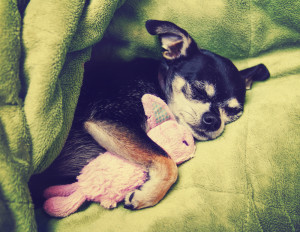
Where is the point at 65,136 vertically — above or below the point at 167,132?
above

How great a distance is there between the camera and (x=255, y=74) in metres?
1.65

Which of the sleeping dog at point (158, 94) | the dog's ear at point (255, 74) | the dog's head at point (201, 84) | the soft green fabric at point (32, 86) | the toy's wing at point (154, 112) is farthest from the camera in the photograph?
the dog's ear at point (255, 74)

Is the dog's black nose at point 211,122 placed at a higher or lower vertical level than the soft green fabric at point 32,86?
lower

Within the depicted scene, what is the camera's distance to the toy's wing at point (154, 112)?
1389 millimetres

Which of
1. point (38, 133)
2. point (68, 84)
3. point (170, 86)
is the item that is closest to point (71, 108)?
point (68, 84)

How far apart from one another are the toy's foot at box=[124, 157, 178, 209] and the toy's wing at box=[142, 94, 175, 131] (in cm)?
27

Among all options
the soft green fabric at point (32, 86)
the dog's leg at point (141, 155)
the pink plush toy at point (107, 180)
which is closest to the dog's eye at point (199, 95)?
the pink plush toy at point (107, 180)

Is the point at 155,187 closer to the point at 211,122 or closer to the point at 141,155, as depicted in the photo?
the point at 141,155

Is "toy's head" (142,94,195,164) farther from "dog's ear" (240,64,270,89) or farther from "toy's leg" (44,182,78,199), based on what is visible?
"dog's ear" (240,64,270,89)

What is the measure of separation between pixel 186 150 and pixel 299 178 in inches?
19.7

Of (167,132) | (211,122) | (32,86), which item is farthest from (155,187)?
(32,86)

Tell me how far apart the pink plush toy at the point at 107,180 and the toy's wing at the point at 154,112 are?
0.10 meters

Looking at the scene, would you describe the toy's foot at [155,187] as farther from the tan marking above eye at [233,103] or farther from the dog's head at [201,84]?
the tan marking above eye at [233,103]

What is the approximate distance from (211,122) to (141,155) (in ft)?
1.63
